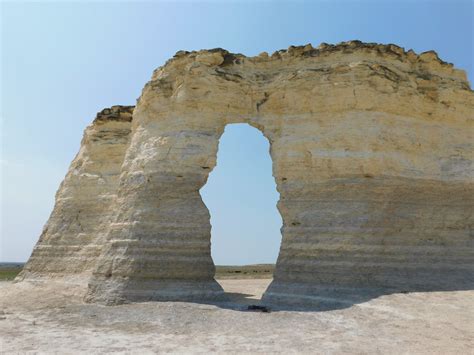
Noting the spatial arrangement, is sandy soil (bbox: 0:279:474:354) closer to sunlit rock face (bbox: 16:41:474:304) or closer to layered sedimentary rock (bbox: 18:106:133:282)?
sunlit rock face (bbox: 16:41:474:304)

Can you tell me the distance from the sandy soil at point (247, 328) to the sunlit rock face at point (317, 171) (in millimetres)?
1224

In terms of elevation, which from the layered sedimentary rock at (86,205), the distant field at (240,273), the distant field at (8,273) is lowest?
the distant field at (8,273)

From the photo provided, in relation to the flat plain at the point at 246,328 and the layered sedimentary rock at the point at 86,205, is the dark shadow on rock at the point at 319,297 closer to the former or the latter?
the flat plain at the point at 246,328

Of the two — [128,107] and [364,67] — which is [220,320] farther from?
[128,107]

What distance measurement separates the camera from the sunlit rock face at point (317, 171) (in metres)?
11.8

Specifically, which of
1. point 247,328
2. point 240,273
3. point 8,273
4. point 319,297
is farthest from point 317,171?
point 8,273

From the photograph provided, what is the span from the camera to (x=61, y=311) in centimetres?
1153

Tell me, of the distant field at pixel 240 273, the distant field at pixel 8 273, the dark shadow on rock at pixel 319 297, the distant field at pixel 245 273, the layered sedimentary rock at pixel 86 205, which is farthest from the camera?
the distant field at pixel 8 273

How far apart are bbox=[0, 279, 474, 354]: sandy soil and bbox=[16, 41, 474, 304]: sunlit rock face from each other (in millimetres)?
1224

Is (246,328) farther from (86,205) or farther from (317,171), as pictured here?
(86,205)

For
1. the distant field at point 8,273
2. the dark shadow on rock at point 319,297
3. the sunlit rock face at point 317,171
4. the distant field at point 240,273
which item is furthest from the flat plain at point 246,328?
the distant field at point 8,273

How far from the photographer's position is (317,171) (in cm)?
1284

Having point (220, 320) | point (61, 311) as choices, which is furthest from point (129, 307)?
point (220, 320)

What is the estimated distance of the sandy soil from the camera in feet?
24.8
